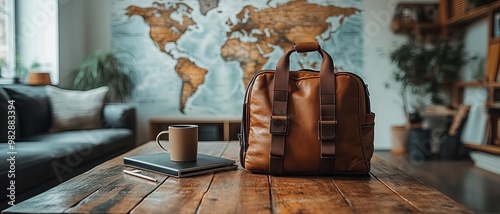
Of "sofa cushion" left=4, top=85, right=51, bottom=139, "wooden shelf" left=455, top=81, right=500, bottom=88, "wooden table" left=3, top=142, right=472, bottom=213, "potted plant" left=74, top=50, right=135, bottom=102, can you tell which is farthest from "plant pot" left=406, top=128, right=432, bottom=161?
"wooden table" left=3, top=142, right=472, bottom=213

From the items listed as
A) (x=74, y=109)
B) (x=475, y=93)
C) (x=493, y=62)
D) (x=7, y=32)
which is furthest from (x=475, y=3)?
(x=7, y=32)

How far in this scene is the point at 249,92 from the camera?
4.00ft

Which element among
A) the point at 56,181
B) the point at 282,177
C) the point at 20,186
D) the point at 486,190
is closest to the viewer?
the point at 282,177

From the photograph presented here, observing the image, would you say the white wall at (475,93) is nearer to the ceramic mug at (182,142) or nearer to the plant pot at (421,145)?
the plant pot at (421,145)

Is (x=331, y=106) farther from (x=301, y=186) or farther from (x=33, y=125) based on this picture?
(x=33, y=125)

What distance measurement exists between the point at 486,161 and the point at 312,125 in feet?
9.58

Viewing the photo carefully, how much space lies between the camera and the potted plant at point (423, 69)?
4.02 metres

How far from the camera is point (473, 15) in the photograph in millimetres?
3855

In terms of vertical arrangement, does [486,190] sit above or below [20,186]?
below

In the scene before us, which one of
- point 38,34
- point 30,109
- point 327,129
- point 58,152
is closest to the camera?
point 327,129

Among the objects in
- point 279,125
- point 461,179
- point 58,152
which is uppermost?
point 279,125

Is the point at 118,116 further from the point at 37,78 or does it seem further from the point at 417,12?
the point at 417,12

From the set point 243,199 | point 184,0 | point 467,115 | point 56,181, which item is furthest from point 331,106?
point 467,115

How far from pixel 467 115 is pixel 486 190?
1.17m
